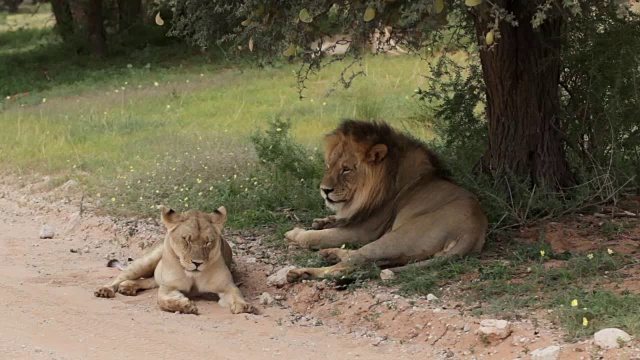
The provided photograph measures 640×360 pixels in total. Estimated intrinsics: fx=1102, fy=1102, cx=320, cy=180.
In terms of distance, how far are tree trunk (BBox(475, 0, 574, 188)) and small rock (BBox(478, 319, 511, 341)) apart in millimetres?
2556

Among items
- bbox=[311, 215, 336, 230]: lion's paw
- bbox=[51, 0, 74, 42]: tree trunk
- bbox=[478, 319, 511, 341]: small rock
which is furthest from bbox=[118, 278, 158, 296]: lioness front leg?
bbox=[51, 0, 74, 42]: tree trunk

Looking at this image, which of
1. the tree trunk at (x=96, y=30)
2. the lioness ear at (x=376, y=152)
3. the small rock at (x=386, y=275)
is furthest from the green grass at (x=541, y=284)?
the tree trunk at (x=96, y=30)

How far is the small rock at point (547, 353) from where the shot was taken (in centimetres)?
513

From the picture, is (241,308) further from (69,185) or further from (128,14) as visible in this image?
(128,14)

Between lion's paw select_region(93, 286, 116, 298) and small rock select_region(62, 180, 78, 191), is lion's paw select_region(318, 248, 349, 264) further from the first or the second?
small rock select_region(62, 180, 78, 191)

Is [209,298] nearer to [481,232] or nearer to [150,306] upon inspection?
[150,306]

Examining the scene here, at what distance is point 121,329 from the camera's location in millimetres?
5906

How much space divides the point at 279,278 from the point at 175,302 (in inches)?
34.0

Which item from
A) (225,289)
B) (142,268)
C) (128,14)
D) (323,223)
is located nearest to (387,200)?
(323,223)

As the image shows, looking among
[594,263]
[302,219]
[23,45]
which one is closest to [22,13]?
[23,45]

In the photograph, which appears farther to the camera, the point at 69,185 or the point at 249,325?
the point at 69,185

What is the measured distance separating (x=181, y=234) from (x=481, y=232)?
6.41 ft

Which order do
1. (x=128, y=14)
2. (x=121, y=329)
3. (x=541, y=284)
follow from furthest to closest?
(x=128, y=14) → (x=541, y=284) → (x=121, y=329)

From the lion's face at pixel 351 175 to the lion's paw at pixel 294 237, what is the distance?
33 cm
